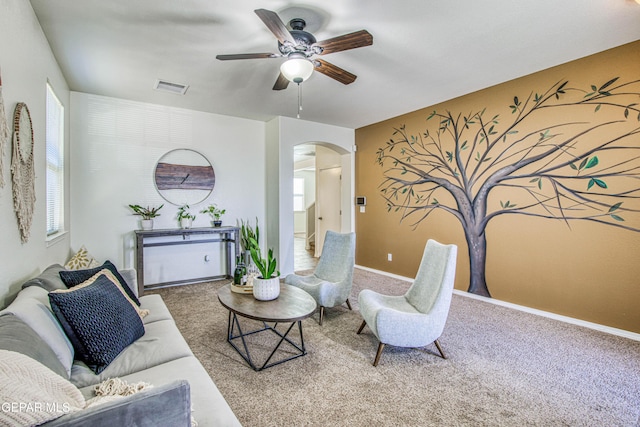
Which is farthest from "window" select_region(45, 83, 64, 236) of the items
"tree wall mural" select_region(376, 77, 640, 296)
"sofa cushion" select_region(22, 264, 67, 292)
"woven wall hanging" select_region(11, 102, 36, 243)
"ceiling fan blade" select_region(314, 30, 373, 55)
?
"tree wall mural" select_region(376, 77, 640, 296)

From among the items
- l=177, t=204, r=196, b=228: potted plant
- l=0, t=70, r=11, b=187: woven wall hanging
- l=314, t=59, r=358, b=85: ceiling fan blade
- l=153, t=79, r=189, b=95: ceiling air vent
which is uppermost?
l=153, t=79, r=189, b=95: ceiling air vent

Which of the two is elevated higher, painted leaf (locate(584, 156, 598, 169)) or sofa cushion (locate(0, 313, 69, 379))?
painted leaf (locate(584, 156, 598, 169))

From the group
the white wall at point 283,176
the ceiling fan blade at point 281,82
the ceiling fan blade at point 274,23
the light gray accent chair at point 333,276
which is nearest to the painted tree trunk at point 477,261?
the light gray accent chair at point 333,276

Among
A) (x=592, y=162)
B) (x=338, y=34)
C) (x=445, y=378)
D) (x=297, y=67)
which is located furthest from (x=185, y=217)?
(x=592, y=162)

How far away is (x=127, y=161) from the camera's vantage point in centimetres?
428

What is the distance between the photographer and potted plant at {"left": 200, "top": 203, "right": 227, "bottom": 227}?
4.78 metres

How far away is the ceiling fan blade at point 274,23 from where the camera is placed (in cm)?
187

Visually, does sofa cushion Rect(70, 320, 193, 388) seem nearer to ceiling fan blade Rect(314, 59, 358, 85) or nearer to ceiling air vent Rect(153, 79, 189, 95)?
ceiling fan blade Rect(314, 59, 358, 85)

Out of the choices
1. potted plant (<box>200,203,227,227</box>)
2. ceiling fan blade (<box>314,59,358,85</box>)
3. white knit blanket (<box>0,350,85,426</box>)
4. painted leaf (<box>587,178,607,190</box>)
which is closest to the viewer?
white knit blanket (<box>0,350,85,426</box>)

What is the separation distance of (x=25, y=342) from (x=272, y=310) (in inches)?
53.0

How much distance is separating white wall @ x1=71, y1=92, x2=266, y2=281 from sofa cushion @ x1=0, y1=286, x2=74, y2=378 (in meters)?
2.98

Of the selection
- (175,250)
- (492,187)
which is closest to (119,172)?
(175,250)

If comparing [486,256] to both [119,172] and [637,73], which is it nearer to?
[637,73]

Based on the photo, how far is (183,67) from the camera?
321 cm
